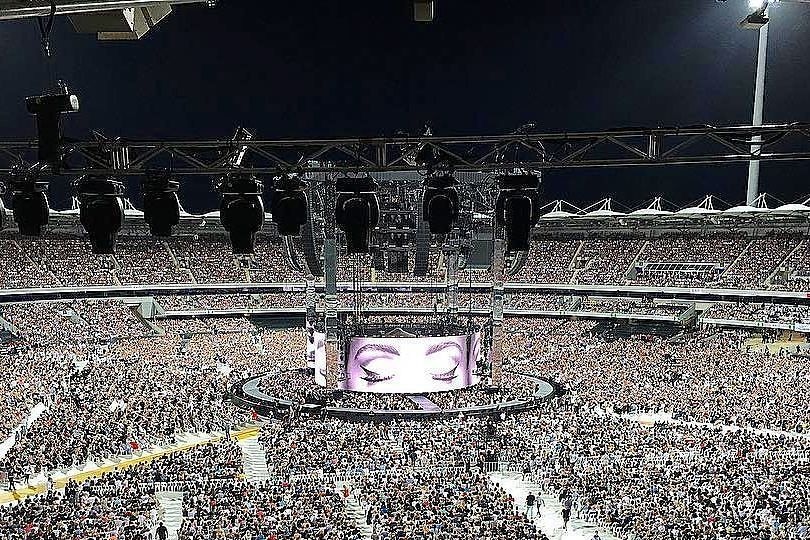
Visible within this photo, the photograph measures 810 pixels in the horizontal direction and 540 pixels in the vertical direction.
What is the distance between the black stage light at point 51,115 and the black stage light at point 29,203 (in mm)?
785

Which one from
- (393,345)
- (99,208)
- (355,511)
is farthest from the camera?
(393,345)

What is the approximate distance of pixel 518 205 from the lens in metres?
8.80

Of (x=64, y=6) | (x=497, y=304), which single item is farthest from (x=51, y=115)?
(x=497, y=304)

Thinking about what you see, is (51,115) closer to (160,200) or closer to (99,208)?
(99,208)

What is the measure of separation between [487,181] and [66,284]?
23.5 metres

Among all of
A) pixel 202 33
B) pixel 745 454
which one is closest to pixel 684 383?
pixel 745 454

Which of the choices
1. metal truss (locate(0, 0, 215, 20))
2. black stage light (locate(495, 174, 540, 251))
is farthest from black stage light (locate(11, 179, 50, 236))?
black stage light (locate(495, 174, 540, 251))

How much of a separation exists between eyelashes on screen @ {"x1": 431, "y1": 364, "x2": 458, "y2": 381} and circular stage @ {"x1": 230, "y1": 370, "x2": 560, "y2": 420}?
2.74 feet

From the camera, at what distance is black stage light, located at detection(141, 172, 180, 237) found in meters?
7.74

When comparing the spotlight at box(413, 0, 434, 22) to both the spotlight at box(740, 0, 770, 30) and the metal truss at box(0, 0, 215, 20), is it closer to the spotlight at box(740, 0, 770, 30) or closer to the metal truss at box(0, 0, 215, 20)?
the metal truss at box(0, 0, 215, 20)

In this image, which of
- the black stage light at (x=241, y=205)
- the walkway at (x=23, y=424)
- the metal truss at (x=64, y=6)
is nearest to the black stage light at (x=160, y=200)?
the black stage light at (x=241, y=205)

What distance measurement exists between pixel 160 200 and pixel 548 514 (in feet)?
39.4

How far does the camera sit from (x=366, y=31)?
29.0 meters

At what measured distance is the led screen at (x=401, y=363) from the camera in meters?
23.5
